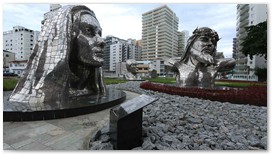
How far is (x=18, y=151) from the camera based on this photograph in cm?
283

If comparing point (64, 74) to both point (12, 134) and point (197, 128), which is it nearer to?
point (12, 134)

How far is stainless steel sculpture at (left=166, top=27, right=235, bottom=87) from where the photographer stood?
32.5ft

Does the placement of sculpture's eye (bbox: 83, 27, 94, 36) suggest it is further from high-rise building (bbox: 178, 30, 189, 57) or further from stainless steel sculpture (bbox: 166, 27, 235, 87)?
high-rise building (bbox: 178, 30, 189, 57)

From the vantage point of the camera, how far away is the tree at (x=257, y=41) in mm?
22480

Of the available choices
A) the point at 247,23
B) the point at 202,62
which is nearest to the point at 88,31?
the point at 202,62

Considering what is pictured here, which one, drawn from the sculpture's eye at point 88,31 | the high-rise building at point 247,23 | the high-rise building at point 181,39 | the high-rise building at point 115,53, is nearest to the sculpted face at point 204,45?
the sculpture's eye at point 88,31

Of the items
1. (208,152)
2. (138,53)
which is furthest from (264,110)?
(138,53)

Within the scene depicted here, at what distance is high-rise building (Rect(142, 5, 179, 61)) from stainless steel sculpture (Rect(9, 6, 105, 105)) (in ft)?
186

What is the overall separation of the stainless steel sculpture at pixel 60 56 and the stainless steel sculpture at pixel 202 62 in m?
6.15

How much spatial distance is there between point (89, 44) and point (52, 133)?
3231 mm

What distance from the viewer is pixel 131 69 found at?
23.7 m

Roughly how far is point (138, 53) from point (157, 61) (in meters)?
23.9

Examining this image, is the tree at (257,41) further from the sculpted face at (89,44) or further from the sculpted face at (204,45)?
the sculpted face at (89,44)

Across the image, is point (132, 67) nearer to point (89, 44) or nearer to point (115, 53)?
point (89, 44)
